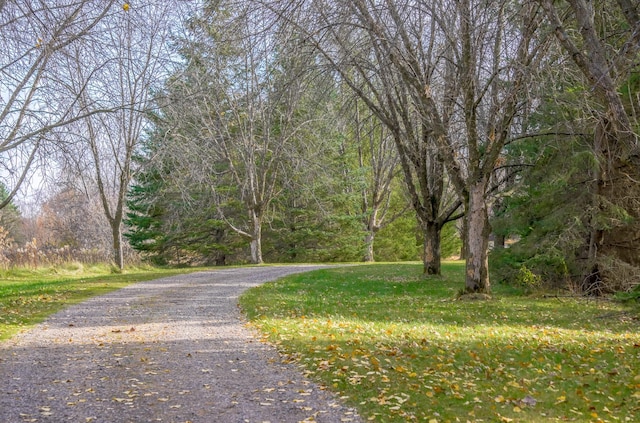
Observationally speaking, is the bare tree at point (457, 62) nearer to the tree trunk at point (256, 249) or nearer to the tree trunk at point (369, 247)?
the tree trunk at point (256, 249)

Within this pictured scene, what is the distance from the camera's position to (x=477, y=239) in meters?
13.2

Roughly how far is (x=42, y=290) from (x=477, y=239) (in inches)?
427

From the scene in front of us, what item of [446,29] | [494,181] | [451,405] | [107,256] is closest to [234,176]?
[107,256]

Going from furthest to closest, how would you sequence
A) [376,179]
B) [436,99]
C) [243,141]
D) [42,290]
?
[376,179], [243,141], [436,99], [42,290]

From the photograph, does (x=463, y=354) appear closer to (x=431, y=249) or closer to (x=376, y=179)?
(x=431, y=249)

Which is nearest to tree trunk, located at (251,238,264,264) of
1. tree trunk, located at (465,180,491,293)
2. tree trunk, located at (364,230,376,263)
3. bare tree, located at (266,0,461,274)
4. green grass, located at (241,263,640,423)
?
tree trunk, located at (364,230,376,263)

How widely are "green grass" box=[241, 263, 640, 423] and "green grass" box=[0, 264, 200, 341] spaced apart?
3861 mm

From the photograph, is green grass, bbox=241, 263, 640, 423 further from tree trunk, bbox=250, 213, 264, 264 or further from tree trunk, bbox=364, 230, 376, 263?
tree trunk, bbox=364, 230, 376, 263

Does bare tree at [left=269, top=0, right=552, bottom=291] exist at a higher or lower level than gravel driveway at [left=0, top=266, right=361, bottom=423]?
higher

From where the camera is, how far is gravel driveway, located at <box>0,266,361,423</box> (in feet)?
15.8

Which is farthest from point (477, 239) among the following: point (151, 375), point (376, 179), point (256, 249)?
point (376, 179)

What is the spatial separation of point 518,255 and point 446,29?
284 inches

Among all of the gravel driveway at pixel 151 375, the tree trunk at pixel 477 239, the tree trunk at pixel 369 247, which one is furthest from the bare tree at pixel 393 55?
the tree trunk at pixel 369 247

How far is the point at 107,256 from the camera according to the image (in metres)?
24.2
